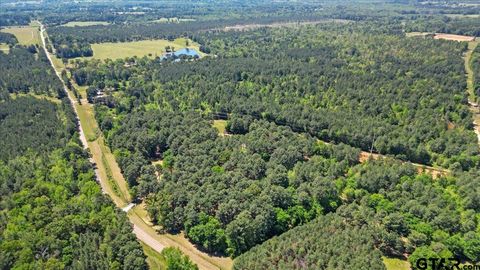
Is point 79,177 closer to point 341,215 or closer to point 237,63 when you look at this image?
point 341,215

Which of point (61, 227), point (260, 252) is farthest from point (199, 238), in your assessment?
point (61, 227)

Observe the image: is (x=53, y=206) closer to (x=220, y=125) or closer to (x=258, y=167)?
(x=258, y=167)

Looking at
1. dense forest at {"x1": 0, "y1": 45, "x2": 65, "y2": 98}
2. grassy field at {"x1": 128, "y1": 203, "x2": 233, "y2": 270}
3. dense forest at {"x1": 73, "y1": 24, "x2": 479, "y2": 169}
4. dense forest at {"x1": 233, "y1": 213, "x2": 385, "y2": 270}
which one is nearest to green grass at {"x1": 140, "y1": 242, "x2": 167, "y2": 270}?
grassy field at {"x1": 128, "y1": 203, "x2": 233, "y2": 270}

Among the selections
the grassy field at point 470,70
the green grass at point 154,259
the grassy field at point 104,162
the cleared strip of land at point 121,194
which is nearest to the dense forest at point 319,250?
the cleared strip of land at point 121,194

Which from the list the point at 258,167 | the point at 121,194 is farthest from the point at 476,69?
the point at 121,194

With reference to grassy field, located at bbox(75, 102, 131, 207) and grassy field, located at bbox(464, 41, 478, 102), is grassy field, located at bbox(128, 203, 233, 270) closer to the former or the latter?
grassy field, located at bbox(75, 102, 131, 207)

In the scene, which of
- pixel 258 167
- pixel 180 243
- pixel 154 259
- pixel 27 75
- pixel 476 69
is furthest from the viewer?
pixel 27 75

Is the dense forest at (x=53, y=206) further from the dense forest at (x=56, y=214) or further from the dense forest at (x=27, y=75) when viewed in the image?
the dense forest at (x=27, y=75)
